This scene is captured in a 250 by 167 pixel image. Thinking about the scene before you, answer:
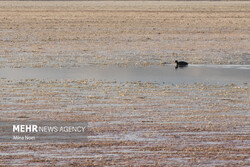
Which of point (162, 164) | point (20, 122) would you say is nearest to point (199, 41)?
point (20, 122)

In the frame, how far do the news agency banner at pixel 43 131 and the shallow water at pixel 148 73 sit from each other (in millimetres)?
6263

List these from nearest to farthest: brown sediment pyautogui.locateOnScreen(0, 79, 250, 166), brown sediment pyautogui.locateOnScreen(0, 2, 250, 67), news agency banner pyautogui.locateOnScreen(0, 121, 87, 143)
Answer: brown sediment pyautogui.locateOnScreen(0, 79, 250, 166) → news agency banner pyautogui.locateOnScreen(0, 121, 87, 143) → brown sediment pyautogui.locateOnScreen(0, 2, 250, 67)

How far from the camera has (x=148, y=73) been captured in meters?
19.6

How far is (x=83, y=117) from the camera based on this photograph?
12547 mm

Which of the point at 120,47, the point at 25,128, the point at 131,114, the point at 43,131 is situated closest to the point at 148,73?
the point at 131,114

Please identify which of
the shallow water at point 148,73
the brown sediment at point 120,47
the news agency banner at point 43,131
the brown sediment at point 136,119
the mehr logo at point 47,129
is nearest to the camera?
the brown sediment at point 136,119

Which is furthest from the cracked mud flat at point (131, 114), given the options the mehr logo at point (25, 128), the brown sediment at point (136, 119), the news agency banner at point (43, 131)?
the mehr logo at point (25, 128)

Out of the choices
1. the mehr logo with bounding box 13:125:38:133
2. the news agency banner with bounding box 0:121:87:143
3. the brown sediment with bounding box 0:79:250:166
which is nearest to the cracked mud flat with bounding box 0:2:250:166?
the brown sediment with bounding box 0:79:250:166

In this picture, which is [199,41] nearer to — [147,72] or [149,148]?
[147,72]

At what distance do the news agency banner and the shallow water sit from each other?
626 cm

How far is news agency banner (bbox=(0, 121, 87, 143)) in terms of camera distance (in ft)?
34.7

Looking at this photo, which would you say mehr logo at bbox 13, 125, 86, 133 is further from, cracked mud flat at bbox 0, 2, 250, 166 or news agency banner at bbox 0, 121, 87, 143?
cracked mud flat at bbox 0, 2, 250, 166

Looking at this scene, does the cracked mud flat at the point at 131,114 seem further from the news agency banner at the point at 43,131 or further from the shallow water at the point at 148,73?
the shallow water at the point at 148,73

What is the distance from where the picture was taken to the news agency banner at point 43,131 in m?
10.6
